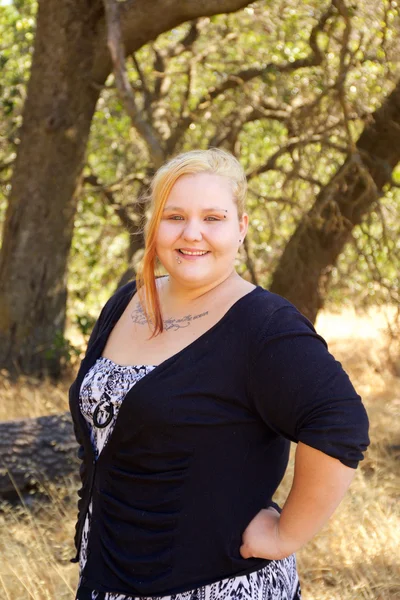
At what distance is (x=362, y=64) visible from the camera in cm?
640

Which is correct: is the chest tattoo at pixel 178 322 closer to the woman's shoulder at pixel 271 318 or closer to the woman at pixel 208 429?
the woman at pixel 208 429

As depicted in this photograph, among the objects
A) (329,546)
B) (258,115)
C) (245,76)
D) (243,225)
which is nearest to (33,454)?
(329,546)

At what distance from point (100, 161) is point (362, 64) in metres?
4.00

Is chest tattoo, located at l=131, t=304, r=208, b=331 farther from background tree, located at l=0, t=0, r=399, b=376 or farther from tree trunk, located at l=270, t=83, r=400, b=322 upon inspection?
tree trunk, located at l=270, t=83, r=400, b=322

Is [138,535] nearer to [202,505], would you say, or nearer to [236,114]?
[202,505]

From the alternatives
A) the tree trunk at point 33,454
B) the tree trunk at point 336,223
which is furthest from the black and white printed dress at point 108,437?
the tree trunk at point 336,223

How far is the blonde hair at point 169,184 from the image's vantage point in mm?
1894

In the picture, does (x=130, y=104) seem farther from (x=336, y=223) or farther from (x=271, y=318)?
(x=271, y=318)

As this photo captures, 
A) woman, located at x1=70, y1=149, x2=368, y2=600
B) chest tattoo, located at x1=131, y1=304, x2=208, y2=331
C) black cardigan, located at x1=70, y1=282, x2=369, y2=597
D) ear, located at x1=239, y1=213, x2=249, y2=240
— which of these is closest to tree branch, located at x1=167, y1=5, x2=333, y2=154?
ear, located at x1=239, y1=213, x2=249, y2=240

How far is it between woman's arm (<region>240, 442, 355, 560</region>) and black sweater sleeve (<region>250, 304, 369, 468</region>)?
4cm

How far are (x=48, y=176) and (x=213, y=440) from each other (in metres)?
5.37

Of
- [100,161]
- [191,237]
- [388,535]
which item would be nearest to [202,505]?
[191,237]

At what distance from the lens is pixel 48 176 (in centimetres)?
672

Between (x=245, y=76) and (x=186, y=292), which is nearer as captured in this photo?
(x=186, y=292)
